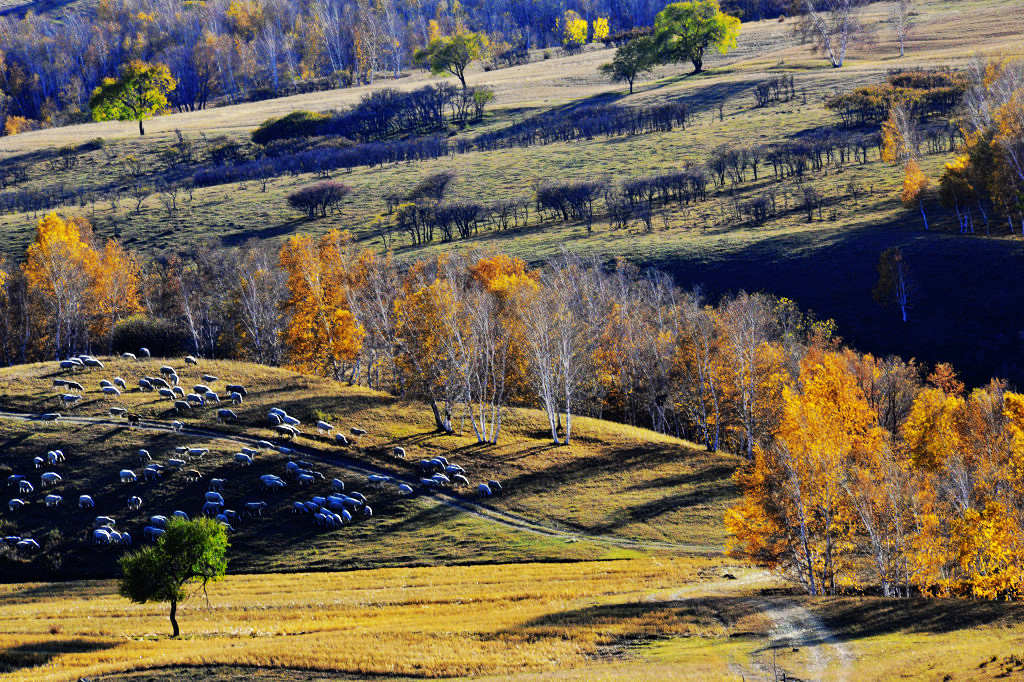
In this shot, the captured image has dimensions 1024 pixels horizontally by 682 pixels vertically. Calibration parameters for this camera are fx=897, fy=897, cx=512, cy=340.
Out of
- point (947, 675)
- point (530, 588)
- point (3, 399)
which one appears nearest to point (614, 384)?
point (530, 588)

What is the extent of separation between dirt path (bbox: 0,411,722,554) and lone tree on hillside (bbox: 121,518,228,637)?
79.3ft

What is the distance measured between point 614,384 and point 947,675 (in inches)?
2677

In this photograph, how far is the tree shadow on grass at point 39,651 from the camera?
42022 mm

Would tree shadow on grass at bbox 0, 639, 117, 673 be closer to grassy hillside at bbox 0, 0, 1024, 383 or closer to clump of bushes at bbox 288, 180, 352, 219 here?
grassy hillside at bbox 0, 0, 1024, 383

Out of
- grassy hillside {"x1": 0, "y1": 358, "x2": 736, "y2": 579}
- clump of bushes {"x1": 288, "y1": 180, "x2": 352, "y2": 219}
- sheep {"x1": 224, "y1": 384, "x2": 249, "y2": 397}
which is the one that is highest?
clump of bushes {"x1": 288, "y1": 180, "x2": 352, "y2": 219}

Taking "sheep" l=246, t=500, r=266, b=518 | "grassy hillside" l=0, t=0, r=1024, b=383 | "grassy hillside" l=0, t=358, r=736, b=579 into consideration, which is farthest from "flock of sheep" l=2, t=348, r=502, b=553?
"grassy hillside" l=0, t=0, r=1024, b=383

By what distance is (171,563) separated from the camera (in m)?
50.3

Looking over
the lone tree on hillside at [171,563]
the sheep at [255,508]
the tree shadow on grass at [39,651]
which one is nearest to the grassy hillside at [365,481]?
the sheep at [255,508]

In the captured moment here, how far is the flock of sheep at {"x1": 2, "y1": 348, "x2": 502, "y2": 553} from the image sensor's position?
66375mm

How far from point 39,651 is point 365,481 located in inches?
1261

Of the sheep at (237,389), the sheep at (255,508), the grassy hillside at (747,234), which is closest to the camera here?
the sheep at (255,508)

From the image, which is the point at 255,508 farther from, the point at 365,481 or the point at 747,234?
the point at 747,234

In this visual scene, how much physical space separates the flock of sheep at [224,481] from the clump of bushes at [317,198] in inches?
3758

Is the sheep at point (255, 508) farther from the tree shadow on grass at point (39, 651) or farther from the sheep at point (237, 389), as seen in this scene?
the tree shadow on grass at point (39, 651)
